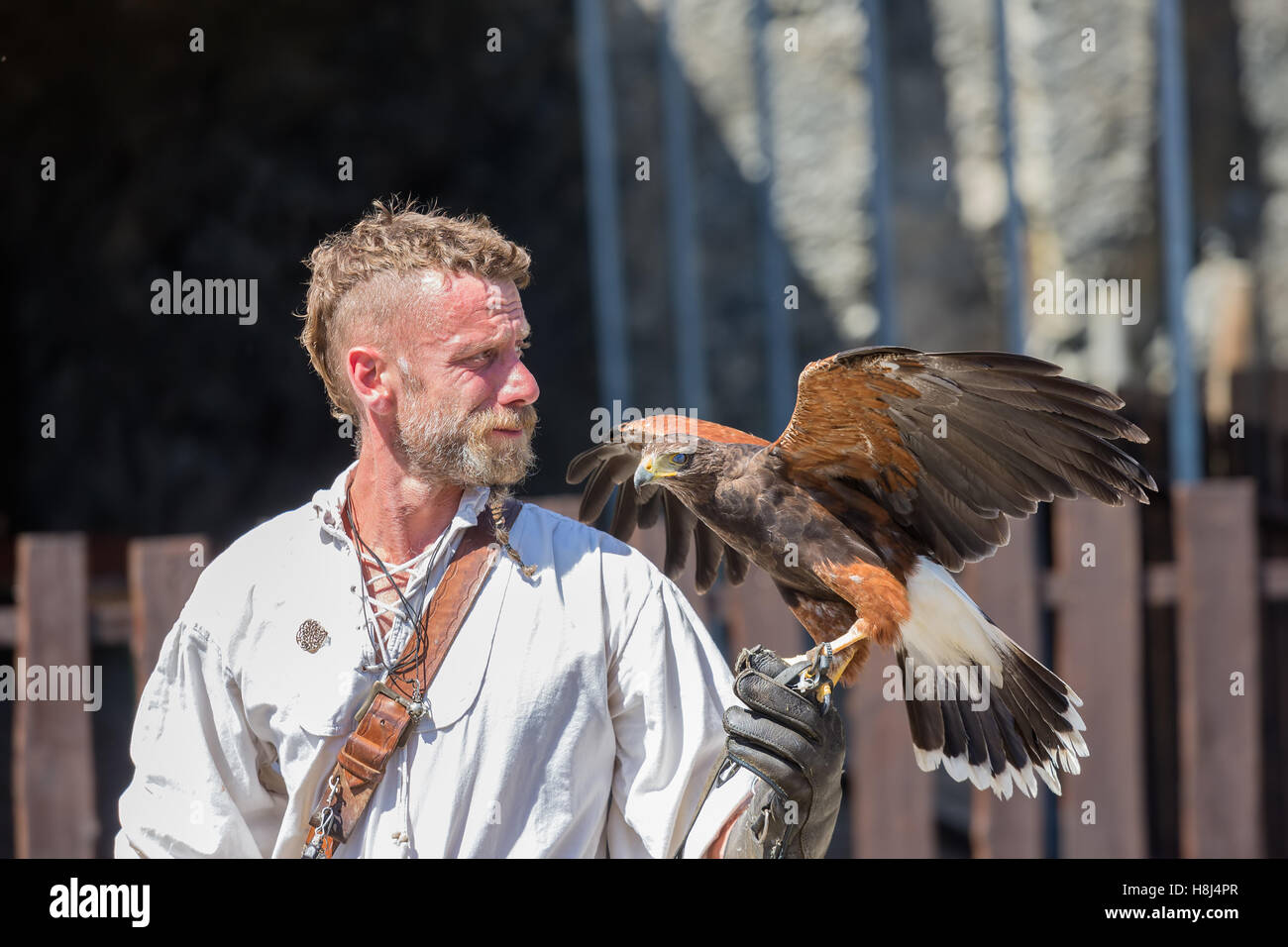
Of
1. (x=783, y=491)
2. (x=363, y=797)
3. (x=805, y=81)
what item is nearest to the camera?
(x=363, y=797)

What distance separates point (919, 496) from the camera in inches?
80.1

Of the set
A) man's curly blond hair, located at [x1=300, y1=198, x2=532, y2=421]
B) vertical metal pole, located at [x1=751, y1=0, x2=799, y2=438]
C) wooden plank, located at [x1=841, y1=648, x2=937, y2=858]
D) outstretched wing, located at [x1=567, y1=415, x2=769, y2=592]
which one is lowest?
wooden plank, located at [x1=841, y1=648, x2=937, y2=858]

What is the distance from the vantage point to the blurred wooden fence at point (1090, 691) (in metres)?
3.28

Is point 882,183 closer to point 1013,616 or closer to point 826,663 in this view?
point 1013,616

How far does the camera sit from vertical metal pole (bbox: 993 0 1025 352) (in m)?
4.11

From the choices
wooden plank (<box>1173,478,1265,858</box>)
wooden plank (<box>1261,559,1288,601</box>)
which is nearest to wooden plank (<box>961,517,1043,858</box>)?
wooden plank (<box>1173,478,1265,858</box>)

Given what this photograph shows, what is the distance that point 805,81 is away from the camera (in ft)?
13.5

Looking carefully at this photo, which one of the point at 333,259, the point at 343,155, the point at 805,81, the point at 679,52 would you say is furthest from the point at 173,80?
the point at 333,259

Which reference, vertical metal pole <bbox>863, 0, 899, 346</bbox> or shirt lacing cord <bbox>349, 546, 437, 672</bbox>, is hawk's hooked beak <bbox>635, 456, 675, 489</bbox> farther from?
vertical metal pole <bbox>863, 0, 899, 346</bbox>

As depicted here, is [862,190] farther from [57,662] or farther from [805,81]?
[57,662]

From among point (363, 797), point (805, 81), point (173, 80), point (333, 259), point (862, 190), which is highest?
point (173, 80)

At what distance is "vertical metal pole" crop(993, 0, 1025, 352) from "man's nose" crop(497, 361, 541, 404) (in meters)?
2.74

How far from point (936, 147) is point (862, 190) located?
0.31m

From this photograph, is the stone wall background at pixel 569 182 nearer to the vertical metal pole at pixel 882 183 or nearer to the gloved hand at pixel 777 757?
the vertical metal pole at pixel 882 183
